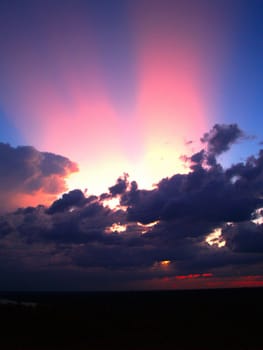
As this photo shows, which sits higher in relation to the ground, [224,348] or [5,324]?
[5,324]

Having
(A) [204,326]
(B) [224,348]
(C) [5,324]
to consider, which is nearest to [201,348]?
(B) [224,348]

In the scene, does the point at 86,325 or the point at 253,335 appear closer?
the point at 253,335

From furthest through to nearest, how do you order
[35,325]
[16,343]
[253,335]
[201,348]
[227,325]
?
[227,325] < [35,325] < [253,335] < [16,343] < [201,348]

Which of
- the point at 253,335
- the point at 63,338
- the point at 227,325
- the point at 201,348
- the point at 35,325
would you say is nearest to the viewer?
the point at 201,348

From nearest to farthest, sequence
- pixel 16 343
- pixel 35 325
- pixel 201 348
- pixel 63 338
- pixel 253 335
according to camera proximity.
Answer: pixel 201 348, pixel 16 343, pixel 63 338, pixel 253 335, pixel 35 325

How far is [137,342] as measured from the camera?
43.6 meters

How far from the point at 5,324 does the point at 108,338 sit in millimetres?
19420

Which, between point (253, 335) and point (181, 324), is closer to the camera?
point (253, 335)

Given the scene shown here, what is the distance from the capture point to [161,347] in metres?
39.8

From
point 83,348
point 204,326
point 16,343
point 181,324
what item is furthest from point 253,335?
point 16,343

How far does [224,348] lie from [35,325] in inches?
1155

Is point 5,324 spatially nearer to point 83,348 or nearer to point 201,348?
point 83,348

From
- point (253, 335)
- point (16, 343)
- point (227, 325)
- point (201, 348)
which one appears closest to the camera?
point (201, 348)

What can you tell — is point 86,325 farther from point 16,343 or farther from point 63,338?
point 16,343
